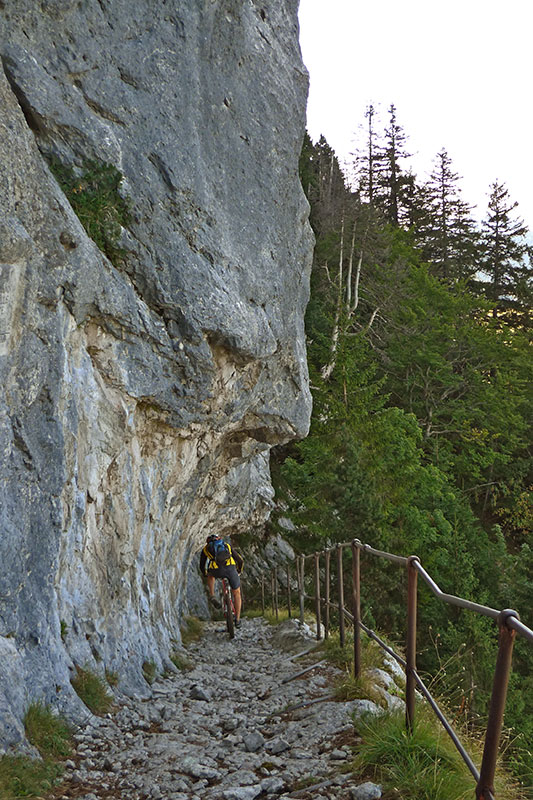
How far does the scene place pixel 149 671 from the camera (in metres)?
7.50

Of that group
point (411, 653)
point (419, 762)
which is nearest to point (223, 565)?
point (411, 653)

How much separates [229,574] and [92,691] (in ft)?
19.1

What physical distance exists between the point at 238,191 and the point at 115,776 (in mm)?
8194

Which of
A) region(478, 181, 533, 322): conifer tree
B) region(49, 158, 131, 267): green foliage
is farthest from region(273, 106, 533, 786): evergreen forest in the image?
region(49, 158, 131, 267): green foliage

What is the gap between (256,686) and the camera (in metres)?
7.12

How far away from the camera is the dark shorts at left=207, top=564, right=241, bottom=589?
37.2ft

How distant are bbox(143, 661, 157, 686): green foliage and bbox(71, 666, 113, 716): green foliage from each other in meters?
1.42

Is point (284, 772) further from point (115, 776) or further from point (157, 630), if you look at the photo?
point (157, 630)

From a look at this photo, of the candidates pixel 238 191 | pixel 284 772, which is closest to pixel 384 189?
pixel 238 191

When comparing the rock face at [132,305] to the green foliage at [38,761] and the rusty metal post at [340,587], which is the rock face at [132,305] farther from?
the rusty metal post at [340,587]

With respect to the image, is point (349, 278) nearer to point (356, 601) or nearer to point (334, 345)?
point (334, 345)

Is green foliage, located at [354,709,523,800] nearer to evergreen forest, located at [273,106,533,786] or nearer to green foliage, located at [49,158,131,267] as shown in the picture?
evergreen forest, located at [273,106,533,786]

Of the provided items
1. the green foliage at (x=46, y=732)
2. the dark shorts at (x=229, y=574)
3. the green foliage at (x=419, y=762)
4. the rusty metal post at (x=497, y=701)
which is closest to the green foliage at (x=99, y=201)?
the green foliage at (x=46, y=732)

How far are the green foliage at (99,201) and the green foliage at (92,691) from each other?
14.7 ft
